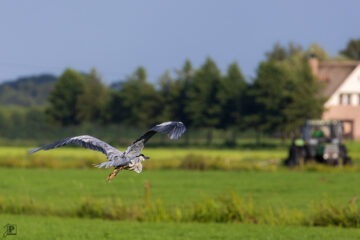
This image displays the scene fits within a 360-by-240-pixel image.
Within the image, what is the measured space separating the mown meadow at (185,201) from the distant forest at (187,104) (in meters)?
42.7

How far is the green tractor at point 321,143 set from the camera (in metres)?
51.1

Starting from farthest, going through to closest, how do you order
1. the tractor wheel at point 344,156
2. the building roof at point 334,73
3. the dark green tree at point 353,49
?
the dark green tree at point 353,49, the building roof at point 334,73, the tractor wheel at point 344,156

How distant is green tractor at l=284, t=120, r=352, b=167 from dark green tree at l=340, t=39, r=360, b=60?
113 metres

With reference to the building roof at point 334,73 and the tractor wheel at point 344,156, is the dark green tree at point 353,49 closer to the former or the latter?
the building roof at point 334,73

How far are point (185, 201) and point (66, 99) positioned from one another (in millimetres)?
87077

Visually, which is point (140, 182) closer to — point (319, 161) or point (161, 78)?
point (319, 161)

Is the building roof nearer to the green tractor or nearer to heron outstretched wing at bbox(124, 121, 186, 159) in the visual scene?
the green tractor

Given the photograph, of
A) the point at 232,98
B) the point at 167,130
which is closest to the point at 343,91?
the point at 232,98

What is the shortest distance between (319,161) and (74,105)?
232ft

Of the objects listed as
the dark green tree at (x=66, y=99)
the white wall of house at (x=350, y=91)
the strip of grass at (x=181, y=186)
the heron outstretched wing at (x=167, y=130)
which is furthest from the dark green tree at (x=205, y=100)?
the heron outstretched wing at (x=167, y=130)

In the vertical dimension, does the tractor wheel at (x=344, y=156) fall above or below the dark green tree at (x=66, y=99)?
below

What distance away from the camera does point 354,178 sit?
4850cm

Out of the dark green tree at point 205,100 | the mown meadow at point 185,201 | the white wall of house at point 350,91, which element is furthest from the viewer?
the white wall of house at point 350,91

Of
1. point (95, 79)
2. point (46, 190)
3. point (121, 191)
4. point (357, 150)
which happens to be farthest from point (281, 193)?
point (95, 79)
